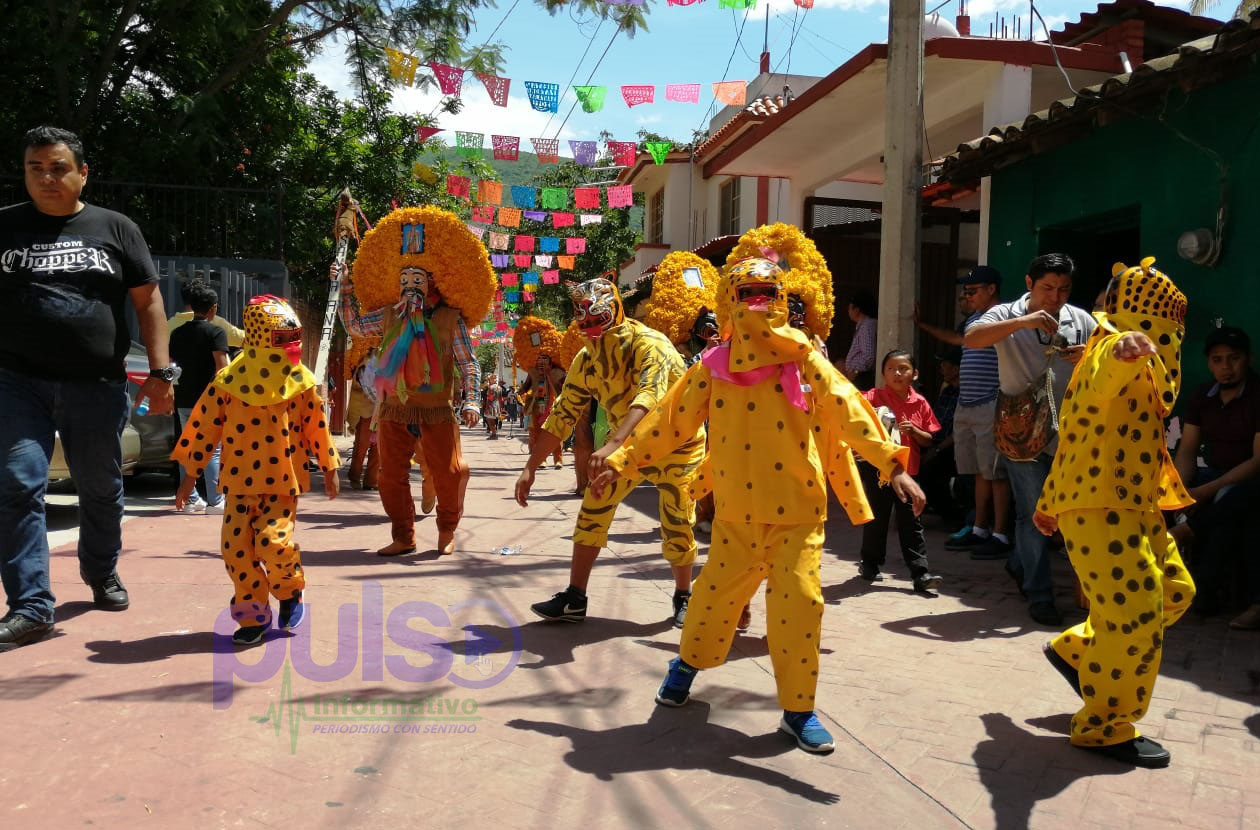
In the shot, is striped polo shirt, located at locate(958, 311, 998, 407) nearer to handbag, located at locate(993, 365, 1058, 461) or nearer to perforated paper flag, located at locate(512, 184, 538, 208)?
handbag, located at locate(993, 365, 1058, 461)

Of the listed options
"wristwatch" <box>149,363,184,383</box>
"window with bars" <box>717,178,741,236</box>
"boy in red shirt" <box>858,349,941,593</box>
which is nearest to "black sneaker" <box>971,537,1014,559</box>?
"boy in red shirt" <box>858,349,941,593</box>

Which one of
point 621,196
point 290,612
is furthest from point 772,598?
point 621,196

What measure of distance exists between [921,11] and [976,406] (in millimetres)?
3228

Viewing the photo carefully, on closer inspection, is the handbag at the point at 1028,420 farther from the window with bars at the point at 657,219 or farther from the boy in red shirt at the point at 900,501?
the window with bars at the point at 657,219

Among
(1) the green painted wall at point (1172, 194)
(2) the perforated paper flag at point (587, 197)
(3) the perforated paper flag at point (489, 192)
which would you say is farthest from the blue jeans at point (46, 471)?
(2) the perforated paper flag at point (587, 197)

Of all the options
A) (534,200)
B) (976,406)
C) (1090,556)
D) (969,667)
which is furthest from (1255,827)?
(534,200)

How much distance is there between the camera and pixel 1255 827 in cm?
309

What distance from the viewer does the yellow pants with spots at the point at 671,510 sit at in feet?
17.1

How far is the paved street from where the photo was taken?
3.11m

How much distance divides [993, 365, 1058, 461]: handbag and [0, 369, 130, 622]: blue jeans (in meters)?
4.69

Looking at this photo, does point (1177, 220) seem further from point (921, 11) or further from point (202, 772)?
point (202, 772)

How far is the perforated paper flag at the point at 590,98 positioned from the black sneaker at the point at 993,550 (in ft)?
28.5

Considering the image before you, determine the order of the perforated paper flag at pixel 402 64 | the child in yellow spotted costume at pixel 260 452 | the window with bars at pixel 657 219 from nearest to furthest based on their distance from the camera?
the child in yellow spotted costume at pixel 260 452 < the perforated paper flag at pixel 402 64 < the window with bars at pixel 657 219

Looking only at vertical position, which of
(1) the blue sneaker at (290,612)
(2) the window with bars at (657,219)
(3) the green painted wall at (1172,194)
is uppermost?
(2) the window with bars at (657,219)
